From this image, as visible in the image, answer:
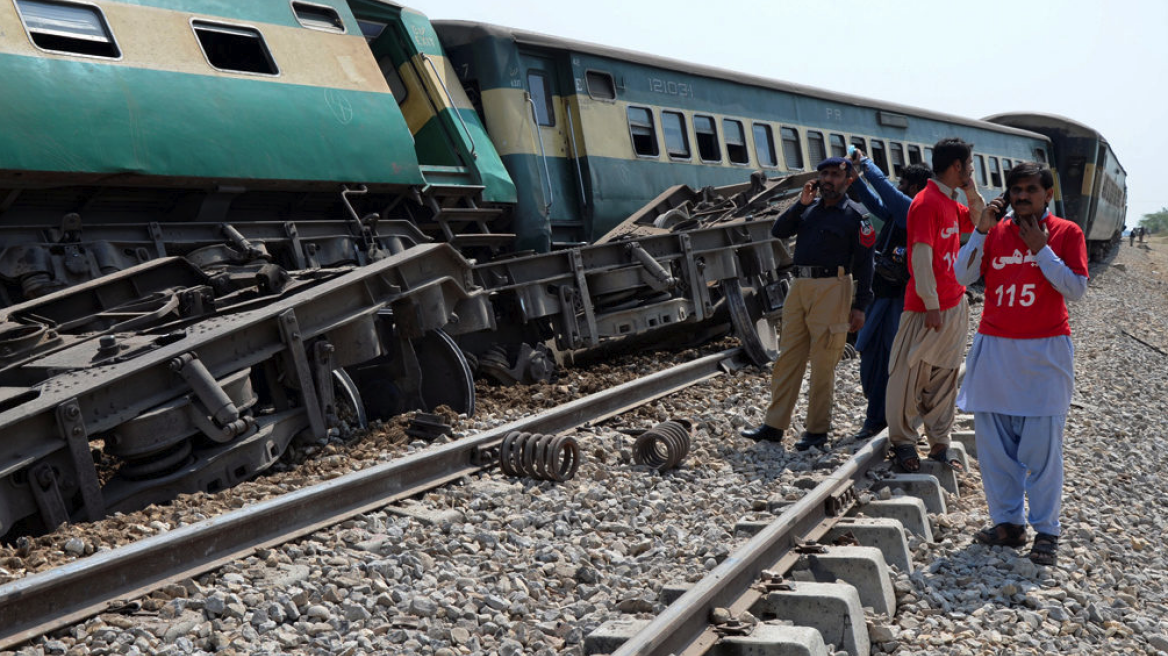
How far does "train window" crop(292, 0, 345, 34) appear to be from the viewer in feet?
28.1

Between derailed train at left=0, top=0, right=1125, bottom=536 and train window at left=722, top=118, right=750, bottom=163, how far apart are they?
1113mm

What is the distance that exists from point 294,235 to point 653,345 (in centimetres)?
512

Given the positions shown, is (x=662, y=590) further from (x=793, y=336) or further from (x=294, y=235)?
(x=294, y=235)

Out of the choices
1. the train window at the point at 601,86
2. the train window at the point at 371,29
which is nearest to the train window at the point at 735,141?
the train window at the point at 601,86

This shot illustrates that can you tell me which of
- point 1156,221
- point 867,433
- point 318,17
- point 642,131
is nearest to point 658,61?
point 642,131

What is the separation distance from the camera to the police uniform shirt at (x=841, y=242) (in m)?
6.99

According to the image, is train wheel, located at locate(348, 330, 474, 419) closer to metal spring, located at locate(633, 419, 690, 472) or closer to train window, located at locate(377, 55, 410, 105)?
metal spring, located at locate(633, 419, 690, 472)

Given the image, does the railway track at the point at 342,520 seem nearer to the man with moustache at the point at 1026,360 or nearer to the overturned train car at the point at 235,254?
the man with moustache at the point at 1026,360

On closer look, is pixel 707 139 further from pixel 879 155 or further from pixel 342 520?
pixel 342 520

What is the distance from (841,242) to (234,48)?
4.79 meters

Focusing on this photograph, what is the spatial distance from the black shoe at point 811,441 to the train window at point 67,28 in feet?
17.5

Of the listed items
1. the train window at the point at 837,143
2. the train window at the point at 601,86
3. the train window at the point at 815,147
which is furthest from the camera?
the train window at the point at 837,143

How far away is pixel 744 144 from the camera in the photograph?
1436 centimetres

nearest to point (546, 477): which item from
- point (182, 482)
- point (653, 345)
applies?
point (182, 482)
